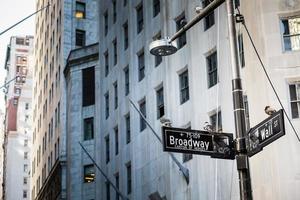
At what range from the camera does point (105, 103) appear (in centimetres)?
4916

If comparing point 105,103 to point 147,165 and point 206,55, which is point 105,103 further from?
point 206,55

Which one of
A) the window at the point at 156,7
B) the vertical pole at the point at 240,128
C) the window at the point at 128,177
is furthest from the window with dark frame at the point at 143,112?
the vertical pole at the point at 240,128

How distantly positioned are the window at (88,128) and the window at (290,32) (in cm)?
2885

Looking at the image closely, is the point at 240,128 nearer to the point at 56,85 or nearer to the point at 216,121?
the point at 216,121

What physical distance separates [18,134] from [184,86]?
423ft

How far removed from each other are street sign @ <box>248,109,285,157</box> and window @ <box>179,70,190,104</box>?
21385 millimetres

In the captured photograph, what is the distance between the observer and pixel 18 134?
15788cm

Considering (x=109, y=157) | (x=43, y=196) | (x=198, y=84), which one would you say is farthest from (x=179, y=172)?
(x=43, y=196)

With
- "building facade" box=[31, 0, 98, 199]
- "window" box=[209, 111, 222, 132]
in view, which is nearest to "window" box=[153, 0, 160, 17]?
"window" box=[209, 111, 222, 132]

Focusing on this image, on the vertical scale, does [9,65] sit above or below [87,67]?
above

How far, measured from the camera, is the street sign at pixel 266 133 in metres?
11.8

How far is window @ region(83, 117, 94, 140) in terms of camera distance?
177ft

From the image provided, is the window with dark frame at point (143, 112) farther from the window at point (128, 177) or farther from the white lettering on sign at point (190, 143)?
the white lettering on sign at point (190, 143)

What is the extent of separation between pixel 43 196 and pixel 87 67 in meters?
22.2
